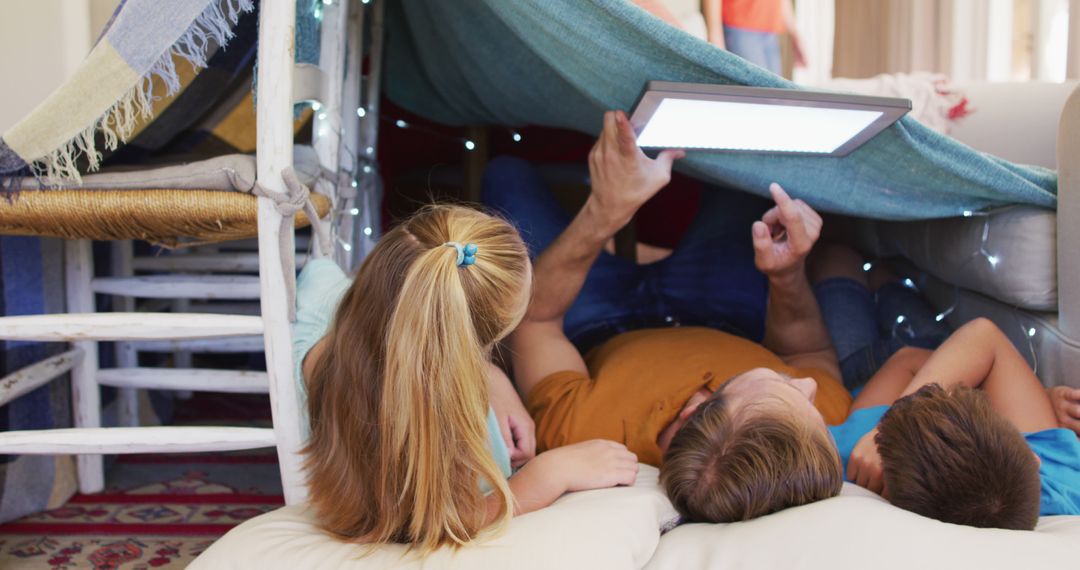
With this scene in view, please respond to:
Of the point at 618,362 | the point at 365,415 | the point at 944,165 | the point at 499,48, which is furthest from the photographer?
the point at 499,48

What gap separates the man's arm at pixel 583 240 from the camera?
99 cm

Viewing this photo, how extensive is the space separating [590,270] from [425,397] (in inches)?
27.3

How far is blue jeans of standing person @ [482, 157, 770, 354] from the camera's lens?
1.32 meters

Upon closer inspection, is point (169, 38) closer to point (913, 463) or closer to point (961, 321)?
point (913, 463)

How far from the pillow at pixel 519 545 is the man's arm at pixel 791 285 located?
A: 0.51m

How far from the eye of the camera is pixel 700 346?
1095 mm

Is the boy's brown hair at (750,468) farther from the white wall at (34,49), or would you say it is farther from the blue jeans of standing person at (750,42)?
the blue jeans of standing person at (750,42)

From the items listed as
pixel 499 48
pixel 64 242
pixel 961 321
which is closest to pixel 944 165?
pixel 961 321

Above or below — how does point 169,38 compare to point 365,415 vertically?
above

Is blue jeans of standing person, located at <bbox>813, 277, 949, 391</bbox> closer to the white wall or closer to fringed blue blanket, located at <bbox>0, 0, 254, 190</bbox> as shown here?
fringed blue blanket, located at <bbox>0, 0, 254, 190</bbox>

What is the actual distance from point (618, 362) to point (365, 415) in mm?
444

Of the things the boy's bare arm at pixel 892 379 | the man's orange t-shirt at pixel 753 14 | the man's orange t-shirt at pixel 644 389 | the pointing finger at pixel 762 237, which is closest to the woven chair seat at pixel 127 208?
the man's orange t-shirt at pixel 644 389

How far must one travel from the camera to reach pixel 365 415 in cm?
70

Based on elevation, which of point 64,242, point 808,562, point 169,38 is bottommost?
point 808,562
